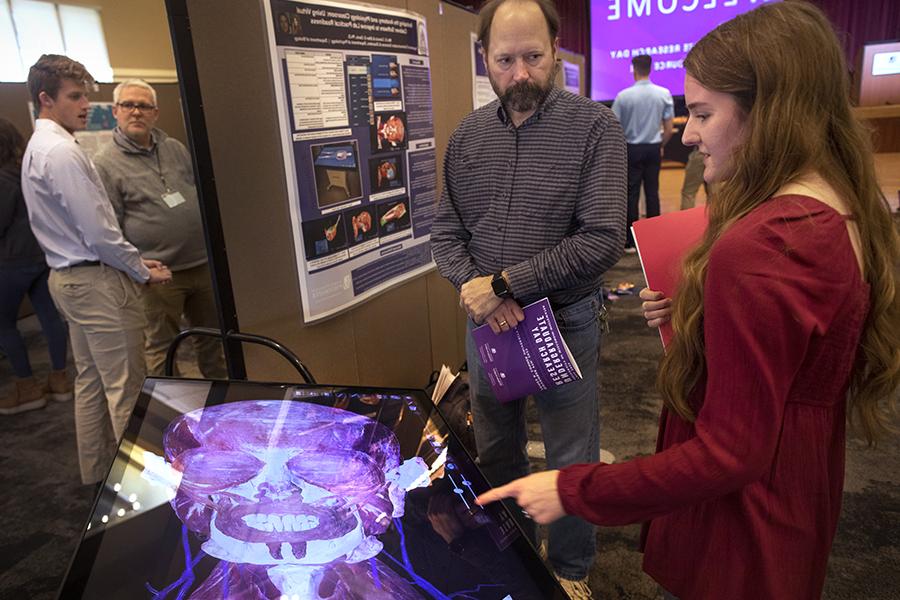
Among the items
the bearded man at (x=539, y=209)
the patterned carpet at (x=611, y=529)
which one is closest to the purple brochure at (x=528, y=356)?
the bearded man at (x=539, y=209)

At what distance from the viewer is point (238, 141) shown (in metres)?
1.52

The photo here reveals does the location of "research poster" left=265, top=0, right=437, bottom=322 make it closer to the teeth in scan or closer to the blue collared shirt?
the teeth in scan

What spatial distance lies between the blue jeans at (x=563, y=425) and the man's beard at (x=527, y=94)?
47 centimetres

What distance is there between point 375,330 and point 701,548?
150 cm

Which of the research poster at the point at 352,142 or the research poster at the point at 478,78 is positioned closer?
the research poster at the point at 352,142

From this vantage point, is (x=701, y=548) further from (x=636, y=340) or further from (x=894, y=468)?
(x=636, y=340)

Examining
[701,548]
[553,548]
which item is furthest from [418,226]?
[701,548]

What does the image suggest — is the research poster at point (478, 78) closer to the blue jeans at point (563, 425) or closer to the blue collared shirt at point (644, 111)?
the blue jeans at point (563, 425)

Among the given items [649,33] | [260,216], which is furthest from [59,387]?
[649,33]

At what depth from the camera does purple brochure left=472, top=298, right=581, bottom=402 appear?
1.29 metres

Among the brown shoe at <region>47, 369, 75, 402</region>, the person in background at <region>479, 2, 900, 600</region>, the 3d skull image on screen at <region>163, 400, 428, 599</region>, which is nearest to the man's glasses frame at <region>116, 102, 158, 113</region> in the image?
the brown shoe at <region>47, 369, 75, 402</region>

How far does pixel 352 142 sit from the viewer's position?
1.92m

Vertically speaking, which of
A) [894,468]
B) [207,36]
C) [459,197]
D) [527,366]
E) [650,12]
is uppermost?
[650,12]

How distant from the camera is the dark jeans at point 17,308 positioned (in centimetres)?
302
